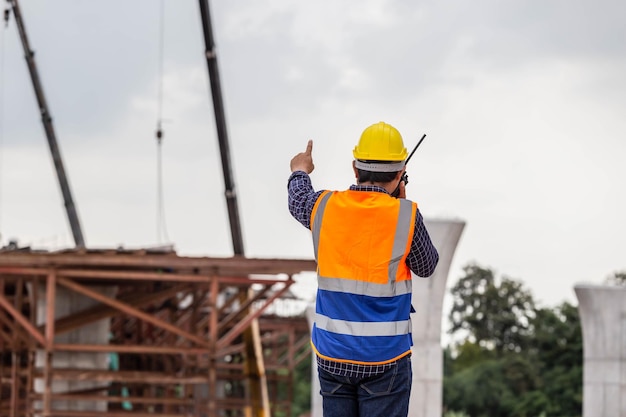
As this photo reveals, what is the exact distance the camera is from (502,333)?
→ 5816 centimetres

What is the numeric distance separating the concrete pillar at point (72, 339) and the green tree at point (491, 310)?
3615 centimetres

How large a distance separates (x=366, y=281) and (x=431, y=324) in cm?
1326

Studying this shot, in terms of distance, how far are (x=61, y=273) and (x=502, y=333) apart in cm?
4121

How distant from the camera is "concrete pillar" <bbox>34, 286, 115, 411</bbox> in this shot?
21.8 m

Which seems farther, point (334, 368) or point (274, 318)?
point (274, 318)

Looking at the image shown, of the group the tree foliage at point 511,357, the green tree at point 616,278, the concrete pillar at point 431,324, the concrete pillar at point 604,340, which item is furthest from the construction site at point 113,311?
the green tree at point 616,278

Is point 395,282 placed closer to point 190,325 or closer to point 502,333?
point 190,325

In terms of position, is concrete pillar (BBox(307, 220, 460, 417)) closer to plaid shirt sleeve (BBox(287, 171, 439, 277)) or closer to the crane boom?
the crane boom

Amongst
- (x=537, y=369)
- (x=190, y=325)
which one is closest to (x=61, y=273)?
(x=190, y=325)

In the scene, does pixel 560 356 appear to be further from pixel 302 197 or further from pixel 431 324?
pixel 302 197

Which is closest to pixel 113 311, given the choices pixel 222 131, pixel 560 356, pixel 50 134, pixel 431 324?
pixel 222 131

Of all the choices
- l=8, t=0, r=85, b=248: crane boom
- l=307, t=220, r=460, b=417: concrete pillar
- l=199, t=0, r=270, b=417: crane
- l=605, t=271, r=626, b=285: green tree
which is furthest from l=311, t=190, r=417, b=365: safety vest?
l=605, t=271, r=626, b=285: green tree

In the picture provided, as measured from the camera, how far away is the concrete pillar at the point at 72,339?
21812 mm

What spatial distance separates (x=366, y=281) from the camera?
4398 mm
